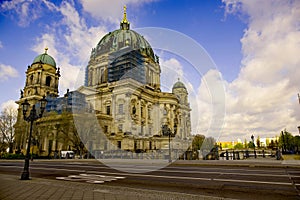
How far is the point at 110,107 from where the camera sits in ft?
183

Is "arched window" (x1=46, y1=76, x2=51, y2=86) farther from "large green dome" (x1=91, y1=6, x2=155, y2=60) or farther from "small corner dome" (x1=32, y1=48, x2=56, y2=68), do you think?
"large green dome" (x1=91, y1=6, x2=155, y2=60)

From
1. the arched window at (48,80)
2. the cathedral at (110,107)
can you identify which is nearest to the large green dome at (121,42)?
the cathedral at (110,107)

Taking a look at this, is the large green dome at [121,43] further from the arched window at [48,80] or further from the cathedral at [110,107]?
the arched window at [48,80]

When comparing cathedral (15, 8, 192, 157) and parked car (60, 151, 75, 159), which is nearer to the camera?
parked car (60, 151, 75, 159)

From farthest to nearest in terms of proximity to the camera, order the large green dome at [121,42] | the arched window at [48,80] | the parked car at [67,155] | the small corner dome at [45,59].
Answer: the small corner dome at [45,59]
the arched window at [48,80]
the large green dome at [121,42]
the parked car at [67,155]

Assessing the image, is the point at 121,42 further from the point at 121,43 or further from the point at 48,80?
the point at 48,80

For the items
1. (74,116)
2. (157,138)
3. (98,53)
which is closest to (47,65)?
(98,53)

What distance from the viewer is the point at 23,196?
690 cm

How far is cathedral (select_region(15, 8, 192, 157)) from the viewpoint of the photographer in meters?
42.8

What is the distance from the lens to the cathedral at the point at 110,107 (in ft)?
141

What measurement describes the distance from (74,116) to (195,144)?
43.4 meters

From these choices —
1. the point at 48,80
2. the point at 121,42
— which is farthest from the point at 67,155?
the point at 121,42

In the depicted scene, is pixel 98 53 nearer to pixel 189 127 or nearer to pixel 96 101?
pixel 96 101

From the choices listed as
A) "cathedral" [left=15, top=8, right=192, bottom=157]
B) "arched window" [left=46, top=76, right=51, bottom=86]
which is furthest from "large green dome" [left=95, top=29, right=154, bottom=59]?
"arched window" [left=46, top=76, right=51, bottom=86]
